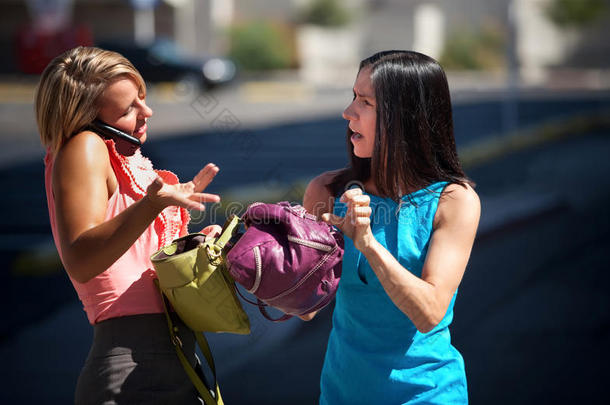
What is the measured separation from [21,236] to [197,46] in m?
29.1

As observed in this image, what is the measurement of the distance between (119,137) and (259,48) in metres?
34.1

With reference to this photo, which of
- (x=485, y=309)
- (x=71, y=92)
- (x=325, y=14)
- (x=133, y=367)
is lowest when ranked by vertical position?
(x=485, y=309)

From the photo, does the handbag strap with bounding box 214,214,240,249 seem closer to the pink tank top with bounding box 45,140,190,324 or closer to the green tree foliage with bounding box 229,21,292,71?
the pink tank top with bounding box 45,140,190,324

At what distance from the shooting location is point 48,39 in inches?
1128

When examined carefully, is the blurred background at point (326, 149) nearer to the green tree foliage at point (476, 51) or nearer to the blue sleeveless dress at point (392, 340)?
the green tree foliage at point (476, 51)

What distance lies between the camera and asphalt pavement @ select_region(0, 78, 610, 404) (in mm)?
4602

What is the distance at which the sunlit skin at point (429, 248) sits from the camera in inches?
69.9

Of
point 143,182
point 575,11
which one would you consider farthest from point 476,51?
point 143,182

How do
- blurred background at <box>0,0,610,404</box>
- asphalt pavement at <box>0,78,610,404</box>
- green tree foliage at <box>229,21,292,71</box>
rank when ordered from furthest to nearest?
green tree foliage at <box>229,21,292,71</box> < blurred background at <box>0,0,610,404</box> < asphalt pavement at <box>0,78,610,404</box>

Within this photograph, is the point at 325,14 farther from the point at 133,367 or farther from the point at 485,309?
the point at 133,367

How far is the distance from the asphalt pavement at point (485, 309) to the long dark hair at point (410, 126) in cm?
194

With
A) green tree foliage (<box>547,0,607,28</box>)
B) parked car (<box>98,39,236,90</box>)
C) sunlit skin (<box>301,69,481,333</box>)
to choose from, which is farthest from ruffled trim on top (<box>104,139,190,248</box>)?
green tree foliage (<box>547,0,607,28</box>)

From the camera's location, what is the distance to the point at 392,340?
1.95 meters

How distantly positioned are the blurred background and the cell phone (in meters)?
2.13
